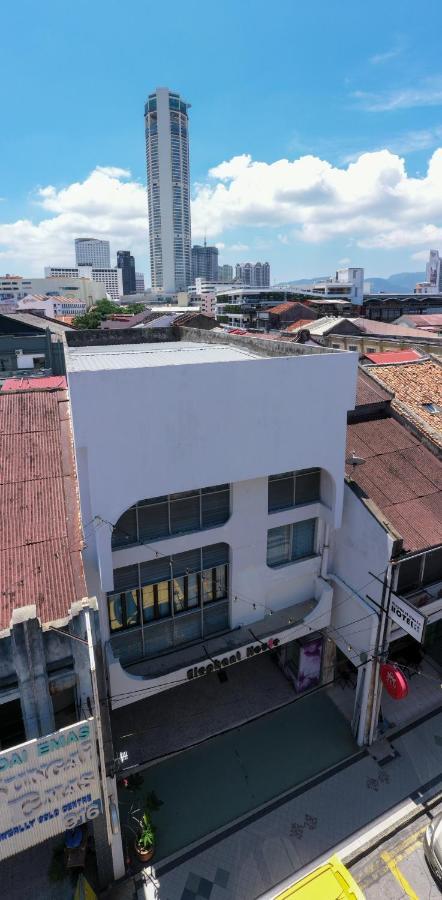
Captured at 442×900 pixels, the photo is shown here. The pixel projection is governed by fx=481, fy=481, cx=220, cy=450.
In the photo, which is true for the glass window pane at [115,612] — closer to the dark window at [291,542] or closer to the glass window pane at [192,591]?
the glass window pane at [192,591]

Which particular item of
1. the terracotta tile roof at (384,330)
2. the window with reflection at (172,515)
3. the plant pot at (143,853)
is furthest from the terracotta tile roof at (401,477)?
the terracotta tile roof at (384,330)

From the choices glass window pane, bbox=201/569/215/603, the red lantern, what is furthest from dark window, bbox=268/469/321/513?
the red lantern

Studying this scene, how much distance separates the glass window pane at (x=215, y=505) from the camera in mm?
15945

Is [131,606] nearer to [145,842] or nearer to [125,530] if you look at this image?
[125,530]

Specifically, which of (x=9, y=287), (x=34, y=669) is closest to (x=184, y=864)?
(x=34, y=669)

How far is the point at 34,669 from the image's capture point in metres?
11.4

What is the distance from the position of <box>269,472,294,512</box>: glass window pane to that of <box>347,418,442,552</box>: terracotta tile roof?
9.22 feet

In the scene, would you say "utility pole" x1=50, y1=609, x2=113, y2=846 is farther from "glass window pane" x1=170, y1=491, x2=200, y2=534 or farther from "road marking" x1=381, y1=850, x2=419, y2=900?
"road marking" x1=381, y1=850, x2=419, y2=900

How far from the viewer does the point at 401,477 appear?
19.3 m

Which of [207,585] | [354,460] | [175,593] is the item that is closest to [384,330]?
[354,460]

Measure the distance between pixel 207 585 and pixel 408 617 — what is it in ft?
22.2

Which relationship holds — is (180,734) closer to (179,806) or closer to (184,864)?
(179,806)

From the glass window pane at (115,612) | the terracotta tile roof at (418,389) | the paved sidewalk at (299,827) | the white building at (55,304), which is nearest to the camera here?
the paved sidewalk at (299,827)

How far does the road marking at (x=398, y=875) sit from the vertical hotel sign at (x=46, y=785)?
384 inches
